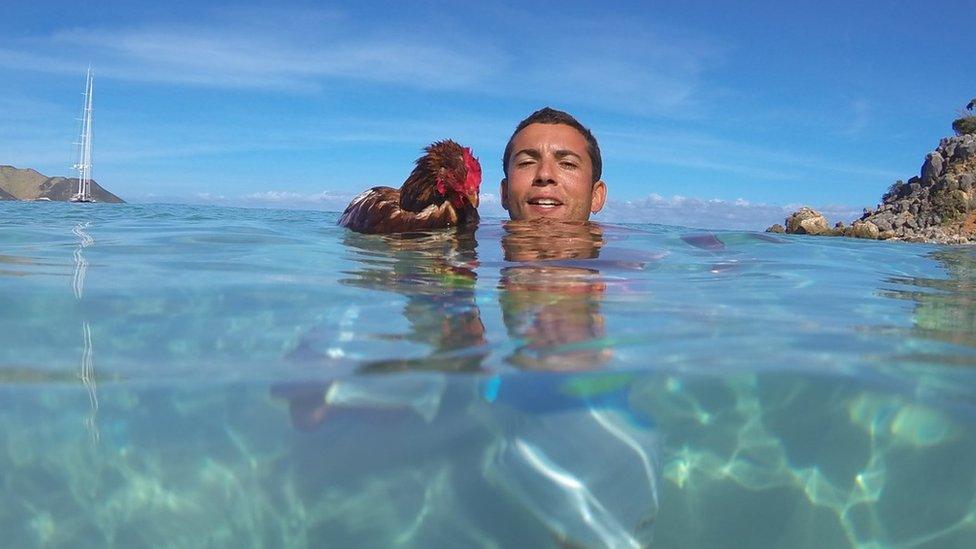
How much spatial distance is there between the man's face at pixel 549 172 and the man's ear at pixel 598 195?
48 cm

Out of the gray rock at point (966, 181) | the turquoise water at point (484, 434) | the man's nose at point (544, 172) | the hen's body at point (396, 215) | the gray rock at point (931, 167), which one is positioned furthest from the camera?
the gray rock at point (931, 167)

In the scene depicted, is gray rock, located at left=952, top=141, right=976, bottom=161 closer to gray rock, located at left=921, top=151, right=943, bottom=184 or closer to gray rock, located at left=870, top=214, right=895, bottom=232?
gray rock, located at left=921, top=151, right=943, bottom=184

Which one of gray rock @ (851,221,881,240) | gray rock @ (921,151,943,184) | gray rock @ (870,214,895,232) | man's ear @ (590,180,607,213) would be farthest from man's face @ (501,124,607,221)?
gray rock @ (921,151,943,184)

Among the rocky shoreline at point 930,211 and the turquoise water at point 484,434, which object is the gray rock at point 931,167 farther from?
the turquoise water at point 484,434

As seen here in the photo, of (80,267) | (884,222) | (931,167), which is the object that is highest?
(931,167)

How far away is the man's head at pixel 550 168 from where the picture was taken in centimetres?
677

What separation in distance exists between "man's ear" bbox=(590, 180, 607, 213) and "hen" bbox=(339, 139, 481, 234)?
1.76 meters

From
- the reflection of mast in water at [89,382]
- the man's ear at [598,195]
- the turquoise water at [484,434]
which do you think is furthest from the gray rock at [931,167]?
the reflection of mast in water at [89,382]

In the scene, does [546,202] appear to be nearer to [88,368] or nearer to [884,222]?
[88,368]

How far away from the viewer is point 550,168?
6.76 metres

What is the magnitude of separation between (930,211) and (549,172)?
52.8 metres

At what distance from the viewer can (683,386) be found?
2039 mm

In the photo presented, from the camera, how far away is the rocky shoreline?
148 ft

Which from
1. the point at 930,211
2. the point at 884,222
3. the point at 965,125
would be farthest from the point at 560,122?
the point at 965,125
